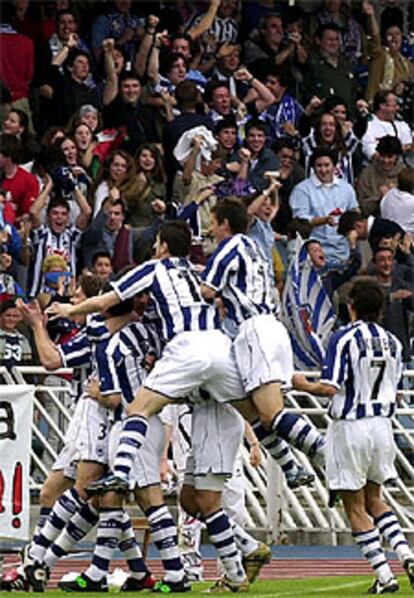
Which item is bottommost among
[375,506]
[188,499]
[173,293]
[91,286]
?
[375,506]

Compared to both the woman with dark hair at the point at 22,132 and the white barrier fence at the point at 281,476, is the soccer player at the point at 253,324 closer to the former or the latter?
the white barrier fence at the point at 281,476

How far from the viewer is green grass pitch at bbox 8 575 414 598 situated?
12469 millimetres

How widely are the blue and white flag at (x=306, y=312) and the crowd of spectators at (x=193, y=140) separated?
230 millimetres

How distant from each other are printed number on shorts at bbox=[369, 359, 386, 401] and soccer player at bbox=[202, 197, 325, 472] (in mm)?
430

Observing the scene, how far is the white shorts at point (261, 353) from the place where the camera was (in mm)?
12477

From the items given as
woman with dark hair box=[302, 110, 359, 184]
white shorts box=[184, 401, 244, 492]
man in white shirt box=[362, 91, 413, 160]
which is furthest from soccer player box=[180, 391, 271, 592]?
man in white shirt box=[362, 91, 413, 160]

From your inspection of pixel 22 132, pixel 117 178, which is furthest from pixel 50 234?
pixel 22 132

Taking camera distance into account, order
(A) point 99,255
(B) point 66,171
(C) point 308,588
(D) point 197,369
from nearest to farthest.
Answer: (D) point 197,369, (C) point 308,588, (A) point 99,255, (B) point 66,171

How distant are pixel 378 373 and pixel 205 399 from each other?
3.65 ft

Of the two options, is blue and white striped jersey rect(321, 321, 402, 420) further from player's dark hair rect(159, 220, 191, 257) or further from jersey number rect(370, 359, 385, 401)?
player's dark hair rect(159, 220, 191, 257)

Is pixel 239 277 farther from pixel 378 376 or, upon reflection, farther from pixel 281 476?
pixel 281 476

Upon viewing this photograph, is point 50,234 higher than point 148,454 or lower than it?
lower

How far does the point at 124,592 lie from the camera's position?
1272 cm

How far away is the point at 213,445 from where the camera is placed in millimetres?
12461
